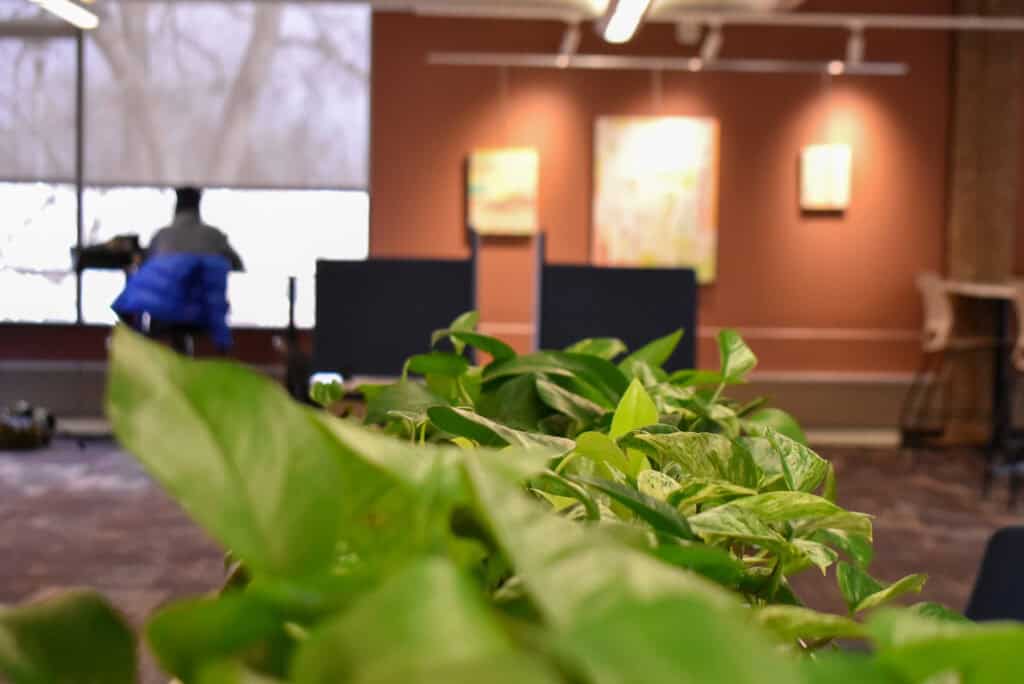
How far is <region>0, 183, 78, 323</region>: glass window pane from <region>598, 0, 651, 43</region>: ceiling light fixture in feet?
18.8

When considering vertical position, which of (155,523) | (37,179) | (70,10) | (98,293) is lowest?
(155,523)

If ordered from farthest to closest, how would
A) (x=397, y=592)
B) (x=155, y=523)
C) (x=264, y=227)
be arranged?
1. (x=264, y=227)
2. (x=155, y=523)
3. (x=397, y=592)

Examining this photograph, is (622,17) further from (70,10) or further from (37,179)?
(37,179)

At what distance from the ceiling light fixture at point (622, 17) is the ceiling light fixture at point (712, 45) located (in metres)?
4.28

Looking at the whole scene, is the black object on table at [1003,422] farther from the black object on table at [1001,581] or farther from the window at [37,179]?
the window at [37,179]

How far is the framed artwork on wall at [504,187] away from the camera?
8.07 meters

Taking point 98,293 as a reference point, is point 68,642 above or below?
above

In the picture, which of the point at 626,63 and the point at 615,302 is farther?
the point at 626,63

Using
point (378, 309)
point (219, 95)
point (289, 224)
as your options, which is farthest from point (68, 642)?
point (219, 95)

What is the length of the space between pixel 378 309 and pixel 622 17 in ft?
3.87

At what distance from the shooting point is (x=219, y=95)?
8.31 m

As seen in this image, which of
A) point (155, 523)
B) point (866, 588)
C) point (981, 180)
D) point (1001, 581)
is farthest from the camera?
point (981, 180)

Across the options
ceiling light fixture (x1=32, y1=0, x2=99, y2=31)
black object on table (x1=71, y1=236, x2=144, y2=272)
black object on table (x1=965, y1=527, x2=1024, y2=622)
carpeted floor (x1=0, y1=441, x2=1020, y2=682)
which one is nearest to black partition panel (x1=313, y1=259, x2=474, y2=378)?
carpeted floor (x1=0, y1=441, x2=1020, y2=682)

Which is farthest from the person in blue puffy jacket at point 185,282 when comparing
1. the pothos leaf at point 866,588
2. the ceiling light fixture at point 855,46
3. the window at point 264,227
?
the pothos leaf at point 866,588
